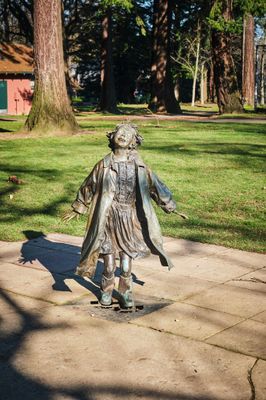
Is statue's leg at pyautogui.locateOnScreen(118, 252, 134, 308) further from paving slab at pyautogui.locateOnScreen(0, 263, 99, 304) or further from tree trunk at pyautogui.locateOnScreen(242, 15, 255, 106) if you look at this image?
tree trunk at pyautogui.locateOnScreen(242, 15, 255, 106)

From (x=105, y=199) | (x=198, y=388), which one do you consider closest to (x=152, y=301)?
(x=105, y=199)

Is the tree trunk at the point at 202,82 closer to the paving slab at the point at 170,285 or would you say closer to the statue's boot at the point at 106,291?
the paving slab at the point at 170,285

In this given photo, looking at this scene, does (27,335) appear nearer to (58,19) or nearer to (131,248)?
(131,248)

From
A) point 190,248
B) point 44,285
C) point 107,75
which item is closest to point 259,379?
point 44,285

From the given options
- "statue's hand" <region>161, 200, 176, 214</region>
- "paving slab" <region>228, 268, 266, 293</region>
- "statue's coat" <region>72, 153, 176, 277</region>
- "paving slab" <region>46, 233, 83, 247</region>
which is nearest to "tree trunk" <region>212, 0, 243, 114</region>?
"paving slab" <region>46, 233, 83, 247</region>

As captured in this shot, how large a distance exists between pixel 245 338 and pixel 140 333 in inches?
31.8

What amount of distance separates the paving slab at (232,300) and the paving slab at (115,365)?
848mm

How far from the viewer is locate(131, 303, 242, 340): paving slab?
5.14 meters

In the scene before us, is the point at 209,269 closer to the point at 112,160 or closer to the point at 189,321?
the point at 189,321

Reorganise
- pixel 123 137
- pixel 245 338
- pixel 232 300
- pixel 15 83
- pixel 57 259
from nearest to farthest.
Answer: pixel 245 338, pixel 123 137, pixel 232 300, pixel 57 259, pixel 15 83

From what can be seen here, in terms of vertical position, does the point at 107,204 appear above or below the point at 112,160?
below

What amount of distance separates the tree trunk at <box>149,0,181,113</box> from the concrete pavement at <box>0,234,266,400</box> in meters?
33.2

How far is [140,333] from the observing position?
510 centimetres

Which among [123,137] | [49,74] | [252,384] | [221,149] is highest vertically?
[49,74]
